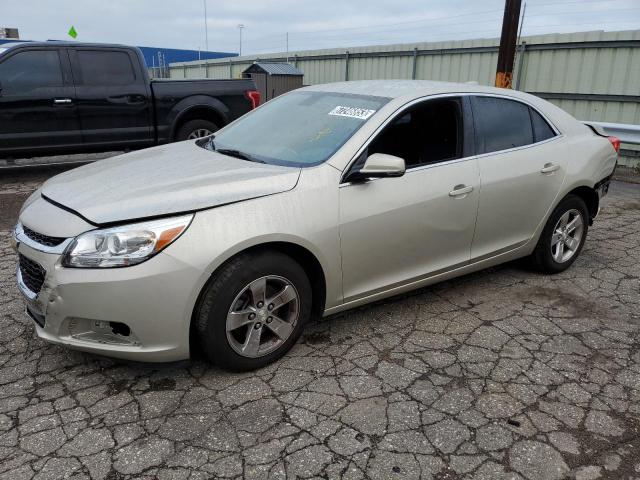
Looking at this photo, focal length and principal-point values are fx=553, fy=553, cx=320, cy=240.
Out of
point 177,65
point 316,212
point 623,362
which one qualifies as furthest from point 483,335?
point 177,65

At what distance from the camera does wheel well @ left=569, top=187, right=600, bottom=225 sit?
4609 millimetres

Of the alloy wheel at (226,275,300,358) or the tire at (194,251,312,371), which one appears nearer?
the tire at (194,251,312,371)

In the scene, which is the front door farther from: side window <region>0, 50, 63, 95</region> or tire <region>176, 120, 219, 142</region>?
side window <region>0, 50, 63, 95</region>

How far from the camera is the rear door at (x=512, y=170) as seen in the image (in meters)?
3.92

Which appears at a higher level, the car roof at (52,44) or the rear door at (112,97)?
the car roof at (52,44)

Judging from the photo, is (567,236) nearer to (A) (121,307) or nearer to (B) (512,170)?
(B) (512,170)

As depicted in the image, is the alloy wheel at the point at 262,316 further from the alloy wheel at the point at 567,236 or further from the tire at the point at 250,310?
the alloy wheel at the point at 567,236

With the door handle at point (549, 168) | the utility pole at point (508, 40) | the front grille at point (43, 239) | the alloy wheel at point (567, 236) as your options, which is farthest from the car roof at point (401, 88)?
the utility pole at point (508, 40)

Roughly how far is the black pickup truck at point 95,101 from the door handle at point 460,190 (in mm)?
5981

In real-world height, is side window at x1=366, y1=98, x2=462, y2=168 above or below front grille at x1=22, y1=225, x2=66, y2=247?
above

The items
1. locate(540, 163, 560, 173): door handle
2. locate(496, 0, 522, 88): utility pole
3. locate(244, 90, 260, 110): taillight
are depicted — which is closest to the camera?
locate(540, 163, 560, 173): door handle

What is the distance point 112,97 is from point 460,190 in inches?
240

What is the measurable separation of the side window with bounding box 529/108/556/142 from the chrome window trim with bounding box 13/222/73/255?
11.3 ft

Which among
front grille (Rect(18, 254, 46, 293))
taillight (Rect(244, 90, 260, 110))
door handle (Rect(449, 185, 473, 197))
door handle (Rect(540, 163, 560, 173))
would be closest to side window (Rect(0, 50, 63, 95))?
taillight (Rect(244, 90, 260, 110))
